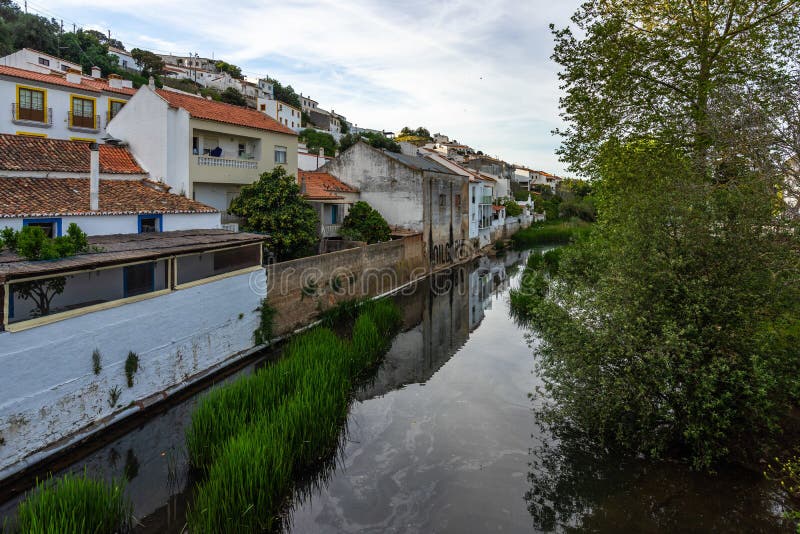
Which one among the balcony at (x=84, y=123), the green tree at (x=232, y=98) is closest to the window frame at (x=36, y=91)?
the balcony at (x=84, y=123)

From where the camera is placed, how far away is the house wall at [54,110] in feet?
74.2

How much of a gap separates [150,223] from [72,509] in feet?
37.9

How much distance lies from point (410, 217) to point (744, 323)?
2417 centimetres

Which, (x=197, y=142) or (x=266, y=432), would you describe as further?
(x=197, y=142)

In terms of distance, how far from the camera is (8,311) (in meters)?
8.43

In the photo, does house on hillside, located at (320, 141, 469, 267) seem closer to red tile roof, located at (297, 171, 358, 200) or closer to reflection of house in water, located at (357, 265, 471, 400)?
red tile roof, located at (297, 171, 358, 200)

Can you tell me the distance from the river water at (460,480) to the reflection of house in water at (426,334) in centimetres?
128

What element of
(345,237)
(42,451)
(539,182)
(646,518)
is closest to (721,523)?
(646,518)

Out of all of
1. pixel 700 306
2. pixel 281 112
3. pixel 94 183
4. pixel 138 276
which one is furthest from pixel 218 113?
pixel 281 112

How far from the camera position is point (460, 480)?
9.45 m

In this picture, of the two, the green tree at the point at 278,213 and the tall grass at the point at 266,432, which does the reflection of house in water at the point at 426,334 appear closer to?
the tall grass at the point at 266,432

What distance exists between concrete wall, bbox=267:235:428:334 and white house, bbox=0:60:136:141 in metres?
15.1

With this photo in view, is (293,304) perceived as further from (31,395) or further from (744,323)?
(744,323)

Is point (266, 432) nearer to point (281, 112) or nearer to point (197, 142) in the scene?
point (197, 142)
